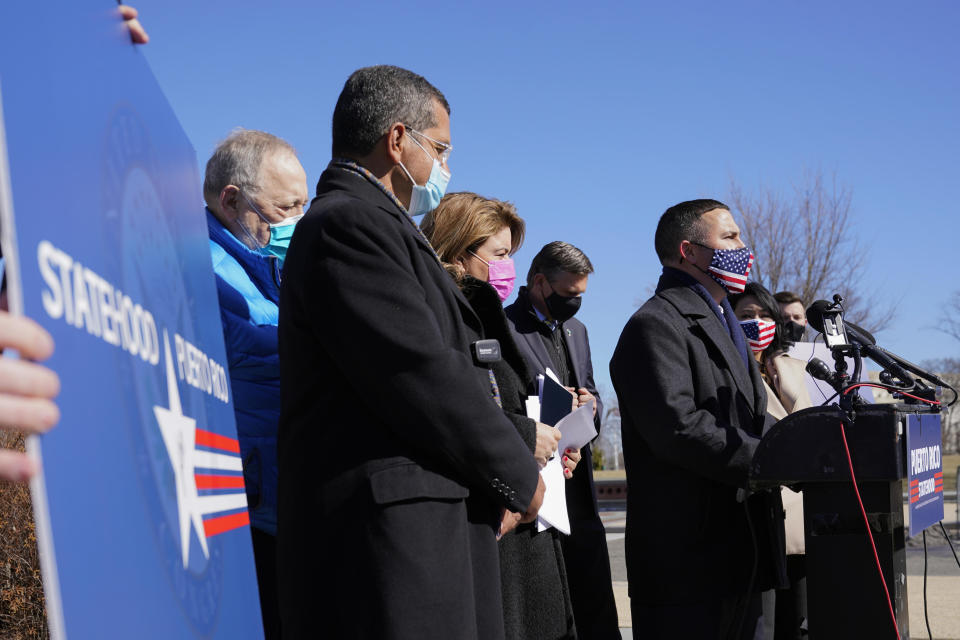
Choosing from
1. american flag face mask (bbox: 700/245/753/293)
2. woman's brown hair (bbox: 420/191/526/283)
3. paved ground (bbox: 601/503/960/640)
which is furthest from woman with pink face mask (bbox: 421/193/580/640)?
paved ground (bbox: 601/503/960/640)

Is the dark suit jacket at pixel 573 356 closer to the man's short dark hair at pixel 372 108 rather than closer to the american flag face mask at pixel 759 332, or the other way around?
the american flag face mask at pixel 759 332

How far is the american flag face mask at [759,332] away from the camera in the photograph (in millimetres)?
5398

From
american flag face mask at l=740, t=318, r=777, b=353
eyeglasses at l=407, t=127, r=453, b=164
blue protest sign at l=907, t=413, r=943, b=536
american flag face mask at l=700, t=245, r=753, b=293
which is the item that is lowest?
blue protest sign at l=907, t=413, r=943, b=536

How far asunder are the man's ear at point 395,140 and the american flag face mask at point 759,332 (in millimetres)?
3061

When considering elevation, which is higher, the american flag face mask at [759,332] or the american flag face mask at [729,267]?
the american flag face mask at [729,267]

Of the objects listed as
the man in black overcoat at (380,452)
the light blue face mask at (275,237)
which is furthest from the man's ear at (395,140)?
the light blue face mask at (275,237)

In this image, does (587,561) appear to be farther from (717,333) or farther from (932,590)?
(932,590)

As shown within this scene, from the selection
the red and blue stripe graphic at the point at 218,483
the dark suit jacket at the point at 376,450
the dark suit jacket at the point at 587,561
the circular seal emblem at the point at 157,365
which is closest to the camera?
the circular seal emblem at the point at 157,365

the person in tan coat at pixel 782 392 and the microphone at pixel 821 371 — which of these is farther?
the person in tan coat at pixel 782 392

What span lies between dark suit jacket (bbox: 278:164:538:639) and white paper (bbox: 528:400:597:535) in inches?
33.2

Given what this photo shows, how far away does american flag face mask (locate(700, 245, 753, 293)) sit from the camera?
4.39 metres

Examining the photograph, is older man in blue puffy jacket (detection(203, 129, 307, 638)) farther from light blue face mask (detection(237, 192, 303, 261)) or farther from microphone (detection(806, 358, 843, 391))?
microphone (detection(806, 358, 843, 391))

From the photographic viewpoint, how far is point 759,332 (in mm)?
5414

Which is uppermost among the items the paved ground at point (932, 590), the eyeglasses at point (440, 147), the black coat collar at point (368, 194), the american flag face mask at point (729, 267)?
the eyeglasses at point (440, 147)
